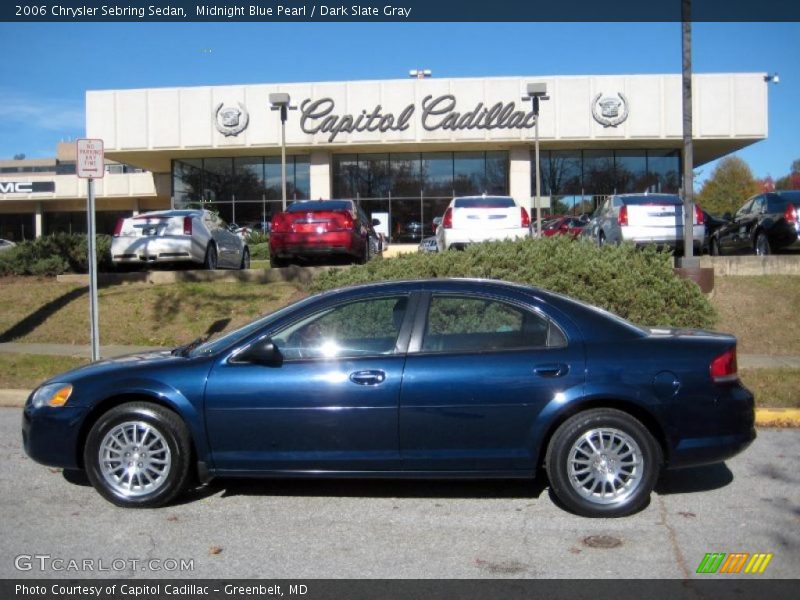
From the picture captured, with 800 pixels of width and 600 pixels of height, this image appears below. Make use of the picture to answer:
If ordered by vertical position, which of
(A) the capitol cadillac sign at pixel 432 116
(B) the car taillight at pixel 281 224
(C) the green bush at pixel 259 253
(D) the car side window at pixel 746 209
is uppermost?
(A) the capitol cadillac sign at pixel 432 116

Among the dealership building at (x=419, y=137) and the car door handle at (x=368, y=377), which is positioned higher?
the dealership building at (x=419, y=137)

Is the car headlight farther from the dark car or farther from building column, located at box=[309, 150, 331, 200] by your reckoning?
building column, located at box=[309, 150, 331, 200]

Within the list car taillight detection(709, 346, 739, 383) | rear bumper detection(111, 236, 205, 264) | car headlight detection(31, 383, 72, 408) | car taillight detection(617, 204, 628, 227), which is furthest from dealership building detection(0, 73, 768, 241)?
car headlight detection(31, 383, 72, 408)

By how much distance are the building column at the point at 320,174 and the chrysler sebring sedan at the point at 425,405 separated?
29.0m

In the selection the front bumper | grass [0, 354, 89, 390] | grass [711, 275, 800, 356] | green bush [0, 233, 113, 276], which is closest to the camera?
the front bumper

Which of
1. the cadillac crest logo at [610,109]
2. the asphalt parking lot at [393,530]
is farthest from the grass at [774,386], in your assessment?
the cadillac crest logo at [610,109]

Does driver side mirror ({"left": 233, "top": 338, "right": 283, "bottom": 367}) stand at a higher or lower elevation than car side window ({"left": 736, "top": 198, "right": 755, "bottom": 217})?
lower

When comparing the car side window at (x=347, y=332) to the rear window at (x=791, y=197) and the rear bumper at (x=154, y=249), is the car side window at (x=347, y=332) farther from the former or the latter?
the rear window at (x=791, y=197)

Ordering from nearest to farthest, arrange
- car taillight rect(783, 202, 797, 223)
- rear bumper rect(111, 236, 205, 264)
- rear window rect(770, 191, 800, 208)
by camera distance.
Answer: car taillight rect(783, 202, 797, 223)
rear window rect(770, 191, 800, 208)
rear bumper rect(111, 236, 205, 264)

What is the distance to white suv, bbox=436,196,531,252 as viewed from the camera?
16.0 meters

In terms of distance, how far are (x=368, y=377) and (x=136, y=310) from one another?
857 cm

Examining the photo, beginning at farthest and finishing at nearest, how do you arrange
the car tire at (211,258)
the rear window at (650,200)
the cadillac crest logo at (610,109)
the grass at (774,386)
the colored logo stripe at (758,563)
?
the cadillac crest logo at (610,109), the car tire at (211,258), the rear window at (650,200), the grass at (774,386), the colored logo stripe at (758,563)

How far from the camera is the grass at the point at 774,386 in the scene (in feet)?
26.1

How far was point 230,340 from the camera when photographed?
5.45 meters
